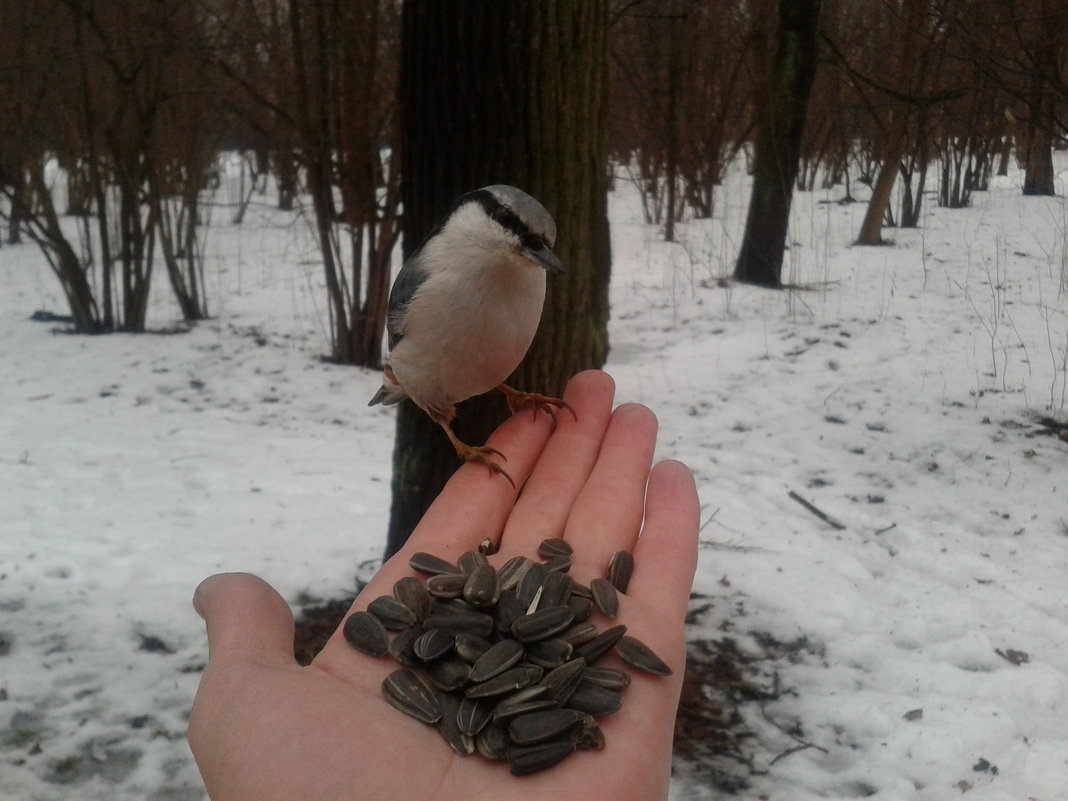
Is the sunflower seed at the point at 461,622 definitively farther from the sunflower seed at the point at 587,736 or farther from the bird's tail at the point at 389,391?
the bird's tail at the point at 389,391

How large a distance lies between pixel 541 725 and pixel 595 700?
11 cm

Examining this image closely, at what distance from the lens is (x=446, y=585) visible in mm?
1639

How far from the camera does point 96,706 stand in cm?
221

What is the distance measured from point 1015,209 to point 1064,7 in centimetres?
506

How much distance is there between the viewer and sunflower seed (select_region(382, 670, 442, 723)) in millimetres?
1388

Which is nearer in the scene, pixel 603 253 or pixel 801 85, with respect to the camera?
pixel 603 253

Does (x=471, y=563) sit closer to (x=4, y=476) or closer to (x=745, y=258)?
(x=4, y=476)

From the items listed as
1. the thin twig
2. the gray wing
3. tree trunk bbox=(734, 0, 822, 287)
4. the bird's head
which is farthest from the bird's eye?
tree trunk bbox=(734, 0, 822, 287)

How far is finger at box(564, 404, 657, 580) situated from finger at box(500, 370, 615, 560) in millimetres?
30

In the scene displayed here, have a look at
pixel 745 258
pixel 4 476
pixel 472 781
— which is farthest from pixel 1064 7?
pixel 4 476

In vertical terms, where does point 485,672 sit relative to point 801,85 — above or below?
below

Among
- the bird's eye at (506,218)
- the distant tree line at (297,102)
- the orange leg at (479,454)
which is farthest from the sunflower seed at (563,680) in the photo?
the distant tree line at (297,102)

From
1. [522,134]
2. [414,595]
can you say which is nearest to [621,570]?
[414,595]

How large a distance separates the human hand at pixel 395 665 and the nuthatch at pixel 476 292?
310mm
